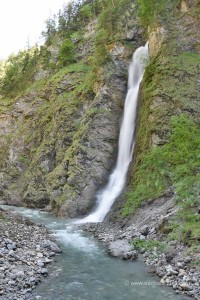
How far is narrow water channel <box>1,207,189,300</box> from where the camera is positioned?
935 cm

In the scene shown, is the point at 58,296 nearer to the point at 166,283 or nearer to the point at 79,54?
the point at 166,283

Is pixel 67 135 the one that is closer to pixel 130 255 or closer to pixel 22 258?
pixel 130 255

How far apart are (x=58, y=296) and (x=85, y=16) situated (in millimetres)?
53362

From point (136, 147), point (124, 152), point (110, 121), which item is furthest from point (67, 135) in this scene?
point (136, 147)

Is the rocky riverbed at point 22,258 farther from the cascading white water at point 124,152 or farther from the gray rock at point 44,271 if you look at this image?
the cascading white water at point 124,152

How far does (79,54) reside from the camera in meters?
43.6

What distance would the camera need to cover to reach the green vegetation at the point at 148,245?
12655 mm

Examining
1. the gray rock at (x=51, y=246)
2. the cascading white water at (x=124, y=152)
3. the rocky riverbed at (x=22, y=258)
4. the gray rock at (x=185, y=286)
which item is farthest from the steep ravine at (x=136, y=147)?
the rocky riverbed at (x=22, y=258)

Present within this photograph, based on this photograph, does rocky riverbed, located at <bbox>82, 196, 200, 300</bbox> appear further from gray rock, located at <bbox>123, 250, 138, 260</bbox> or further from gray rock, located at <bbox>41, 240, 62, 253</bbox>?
gray rock, located at <bbox>41, 240, 62, 253</bbox>

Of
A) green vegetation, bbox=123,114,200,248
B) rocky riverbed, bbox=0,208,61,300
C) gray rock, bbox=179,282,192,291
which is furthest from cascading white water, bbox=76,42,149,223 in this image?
gray rock, bbox=179,282,192,291

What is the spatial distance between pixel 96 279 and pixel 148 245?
11.1ft

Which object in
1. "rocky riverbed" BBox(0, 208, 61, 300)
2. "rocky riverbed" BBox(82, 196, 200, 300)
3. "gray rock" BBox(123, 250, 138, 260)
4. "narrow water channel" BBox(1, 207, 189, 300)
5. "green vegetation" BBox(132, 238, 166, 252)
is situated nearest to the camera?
"rocky riverbed" BBox(0, 208, 61, 300)

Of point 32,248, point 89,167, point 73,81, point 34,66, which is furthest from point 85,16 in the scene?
point 32,248

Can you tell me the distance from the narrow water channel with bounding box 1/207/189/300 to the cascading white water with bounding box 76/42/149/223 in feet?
23.6
